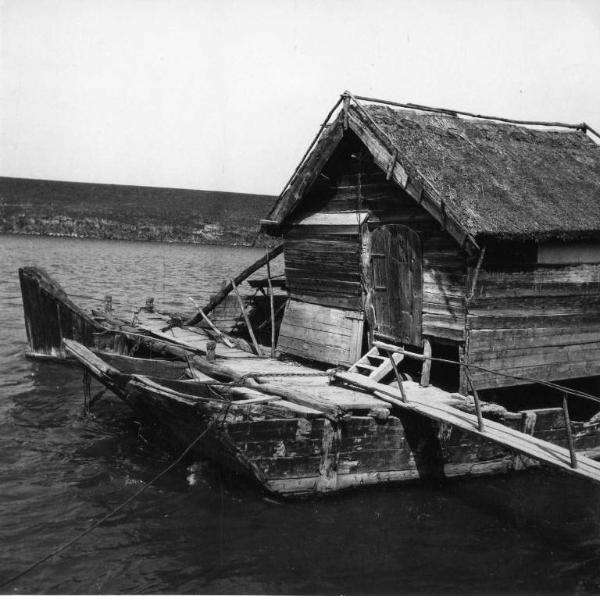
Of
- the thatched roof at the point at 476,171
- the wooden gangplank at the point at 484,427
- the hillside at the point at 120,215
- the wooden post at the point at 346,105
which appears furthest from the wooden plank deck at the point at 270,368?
the hillside at the point at 120,215

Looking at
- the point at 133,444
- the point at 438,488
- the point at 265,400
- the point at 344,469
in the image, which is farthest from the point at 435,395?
the point at 133,444

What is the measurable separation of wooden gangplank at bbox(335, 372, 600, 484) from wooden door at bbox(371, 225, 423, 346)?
1.32 metres

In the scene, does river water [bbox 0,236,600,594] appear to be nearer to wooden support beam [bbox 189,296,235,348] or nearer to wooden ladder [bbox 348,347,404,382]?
wooden ladder [bbox 348,347,404,382]

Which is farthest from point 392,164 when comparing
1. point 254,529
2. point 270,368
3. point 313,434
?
point 254,529

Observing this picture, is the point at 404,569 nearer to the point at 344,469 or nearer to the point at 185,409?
the point at 344,469

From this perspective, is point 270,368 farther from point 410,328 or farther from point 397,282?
point 397,282

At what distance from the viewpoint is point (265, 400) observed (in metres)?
8.24

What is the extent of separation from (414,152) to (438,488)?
5492mm

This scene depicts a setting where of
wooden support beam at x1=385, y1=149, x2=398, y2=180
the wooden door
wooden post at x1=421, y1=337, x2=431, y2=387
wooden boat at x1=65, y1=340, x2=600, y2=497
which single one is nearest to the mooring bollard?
wooden boat at x1=65, y1=340, x2=600, y2=497

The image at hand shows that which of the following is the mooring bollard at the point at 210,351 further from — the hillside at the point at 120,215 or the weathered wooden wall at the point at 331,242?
the hillside at the point at 120,215

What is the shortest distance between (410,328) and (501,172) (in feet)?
10.5

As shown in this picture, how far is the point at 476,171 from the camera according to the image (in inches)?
409

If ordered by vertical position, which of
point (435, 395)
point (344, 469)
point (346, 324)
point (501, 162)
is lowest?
point (344, 469)

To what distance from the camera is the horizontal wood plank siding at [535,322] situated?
9.77 meters
